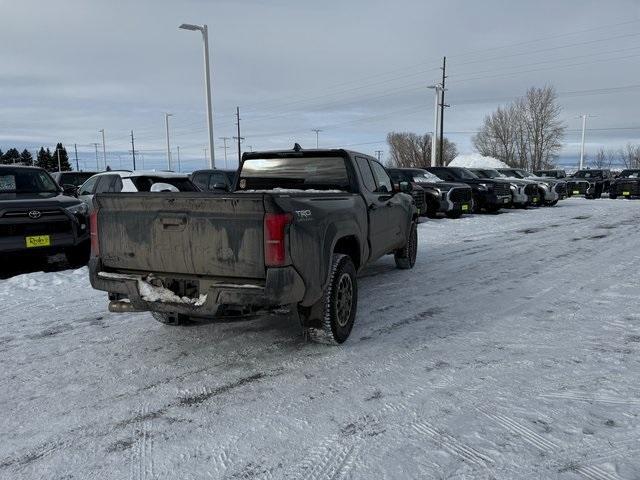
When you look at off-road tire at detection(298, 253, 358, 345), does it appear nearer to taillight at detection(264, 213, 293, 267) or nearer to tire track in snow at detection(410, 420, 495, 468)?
taillight at detection(264, 213, 293, 267)

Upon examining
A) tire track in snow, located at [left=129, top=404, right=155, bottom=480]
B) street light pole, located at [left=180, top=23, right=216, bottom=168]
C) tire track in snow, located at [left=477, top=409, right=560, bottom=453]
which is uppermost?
street light pole, located at [left=180, top=23, right=216, bottom=168]

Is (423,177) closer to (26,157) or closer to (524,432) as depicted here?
(524,432)

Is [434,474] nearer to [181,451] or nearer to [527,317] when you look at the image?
[181,451]

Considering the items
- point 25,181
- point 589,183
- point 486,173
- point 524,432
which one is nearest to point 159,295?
point 524,432

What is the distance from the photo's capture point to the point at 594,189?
93.5 feet

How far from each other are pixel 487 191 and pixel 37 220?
15.2 meters

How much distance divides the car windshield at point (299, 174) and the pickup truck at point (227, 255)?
0.93m

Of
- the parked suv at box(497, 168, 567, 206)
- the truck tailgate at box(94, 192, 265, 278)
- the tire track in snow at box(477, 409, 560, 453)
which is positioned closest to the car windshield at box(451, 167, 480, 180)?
the parked suv at box(497, 168, 567, 206)

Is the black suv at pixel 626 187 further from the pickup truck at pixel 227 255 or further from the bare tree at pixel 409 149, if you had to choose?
the bare tree at pixel 409 149

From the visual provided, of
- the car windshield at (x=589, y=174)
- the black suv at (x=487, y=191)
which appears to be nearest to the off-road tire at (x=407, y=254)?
the black suv at (x=487, y=191)

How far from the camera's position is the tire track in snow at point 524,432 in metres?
2.78

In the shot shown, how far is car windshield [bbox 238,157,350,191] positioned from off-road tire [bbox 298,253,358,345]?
1380 mm

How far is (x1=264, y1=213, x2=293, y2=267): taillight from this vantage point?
11.7 feet

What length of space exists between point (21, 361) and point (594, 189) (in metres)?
31.0
